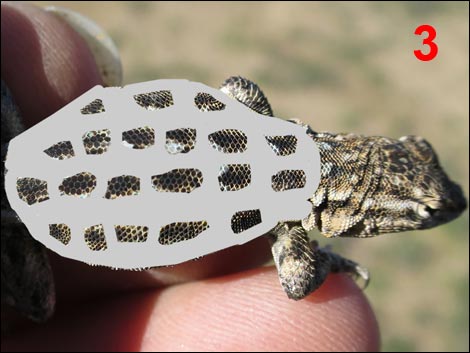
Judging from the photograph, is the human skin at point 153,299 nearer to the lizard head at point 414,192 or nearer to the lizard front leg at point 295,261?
the lizard front leg at point 295,261

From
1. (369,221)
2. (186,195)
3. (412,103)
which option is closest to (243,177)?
(186,195)

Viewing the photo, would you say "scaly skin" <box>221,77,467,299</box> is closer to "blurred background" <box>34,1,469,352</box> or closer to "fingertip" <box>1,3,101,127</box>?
"fingertip" <box>1,3,101,127</box>

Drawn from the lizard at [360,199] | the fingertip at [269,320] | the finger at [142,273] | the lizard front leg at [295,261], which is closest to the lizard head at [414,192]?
the lizard at [360,199]

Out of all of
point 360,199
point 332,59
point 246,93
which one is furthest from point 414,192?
point 332,59

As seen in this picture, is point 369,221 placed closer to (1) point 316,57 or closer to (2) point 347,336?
(2) point 347,336
